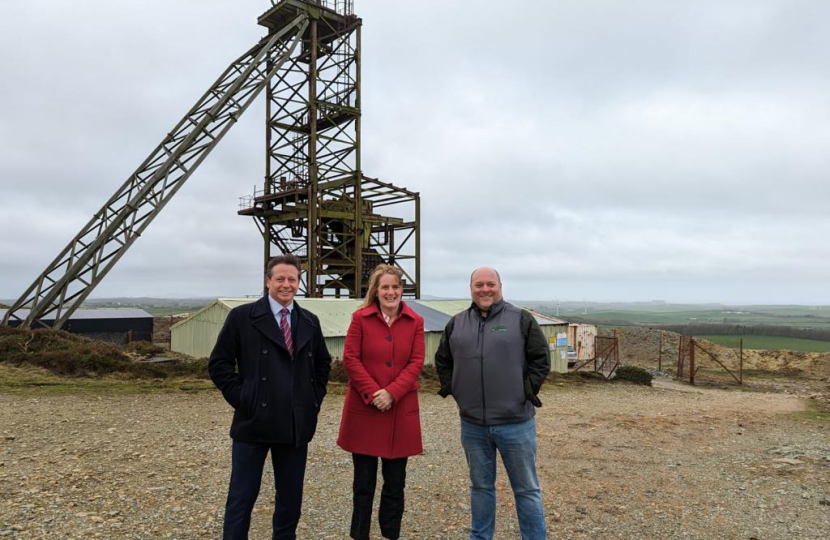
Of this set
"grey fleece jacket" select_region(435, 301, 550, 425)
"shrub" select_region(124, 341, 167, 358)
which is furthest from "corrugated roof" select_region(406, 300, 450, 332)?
"grey fleece jacket" select_region(435, 301, 550, 425)

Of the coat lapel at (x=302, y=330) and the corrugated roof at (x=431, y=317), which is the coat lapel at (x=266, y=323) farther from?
the corrugated roof at (x=431, y=317)

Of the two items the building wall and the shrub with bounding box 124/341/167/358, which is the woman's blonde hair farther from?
the shrub with bounding box 124/341/167/358

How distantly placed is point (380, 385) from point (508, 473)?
3.65ft

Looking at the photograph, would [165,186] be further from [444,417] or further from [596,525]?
[596,525]

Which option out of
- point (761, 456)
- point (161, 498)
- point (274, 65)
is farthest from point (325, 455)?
point (274, 65)

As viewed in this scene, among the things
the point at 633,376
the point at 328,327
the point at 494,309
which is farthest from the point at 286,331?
the point at 633,376

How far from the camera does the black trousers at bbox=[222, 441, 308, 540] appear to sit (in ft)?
11.5

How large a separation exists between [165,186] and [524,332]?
17.8m

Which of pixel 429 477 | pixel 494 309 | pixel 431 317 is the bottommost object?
pixel 429 477

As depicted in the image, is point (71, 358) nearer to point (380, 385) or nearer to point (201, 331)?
point (201, 331)

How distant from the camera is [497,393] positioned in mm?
3664

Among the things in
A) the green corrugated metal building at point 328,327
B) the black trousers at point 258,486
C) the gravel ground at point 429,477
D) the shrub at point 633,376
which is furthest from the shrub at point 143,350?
the black trousers at point 258,486

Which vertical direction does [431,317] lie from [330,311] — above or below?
below

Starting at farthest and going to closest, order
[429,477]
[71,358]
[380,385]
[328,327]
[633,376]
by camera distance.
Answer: [633,376] → [328,327] → [71,358] → [429,477] → [380,385]
